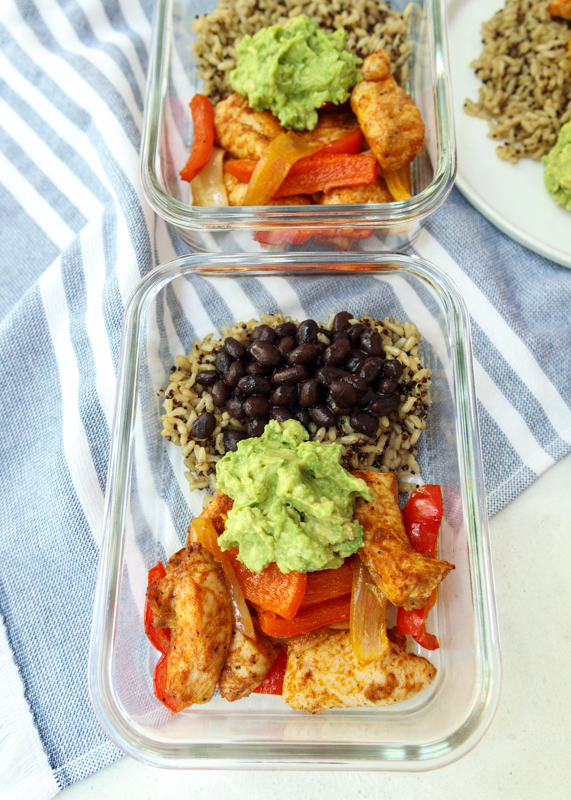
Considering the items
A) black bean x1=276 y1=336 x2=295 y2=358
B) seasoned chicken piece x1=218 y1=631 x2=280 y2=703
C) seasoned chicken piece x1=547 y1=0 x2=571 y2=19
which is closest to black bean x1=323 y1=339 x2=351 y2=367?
black bean x1=276 y1=336 x2=295 y2=358

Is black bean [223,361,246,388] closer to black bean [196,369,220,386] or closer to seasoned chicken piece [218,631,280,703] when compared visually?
black bean [196,369,220,386]

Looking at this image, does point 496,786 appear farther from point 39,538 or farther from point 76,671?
point 39,538

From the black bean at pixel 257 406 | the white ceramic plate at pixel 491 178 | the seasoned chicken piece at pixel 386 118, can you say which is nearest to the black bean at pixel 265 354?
the black bean at pixel 257 406

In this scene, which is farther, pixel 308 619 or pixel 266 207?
pixel 266 207

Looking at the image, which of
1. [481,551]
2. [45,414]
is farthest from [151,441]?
[481,551]

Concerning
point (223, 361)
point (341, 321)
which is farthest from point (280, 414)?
point (341, 321)

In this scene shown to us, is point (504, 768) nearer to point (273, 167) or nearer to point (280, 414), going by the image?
point (280, 414)

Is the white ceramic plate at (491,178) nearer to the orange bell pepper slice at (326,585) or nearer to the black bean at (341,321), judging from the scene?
the black bean at (341,321)
